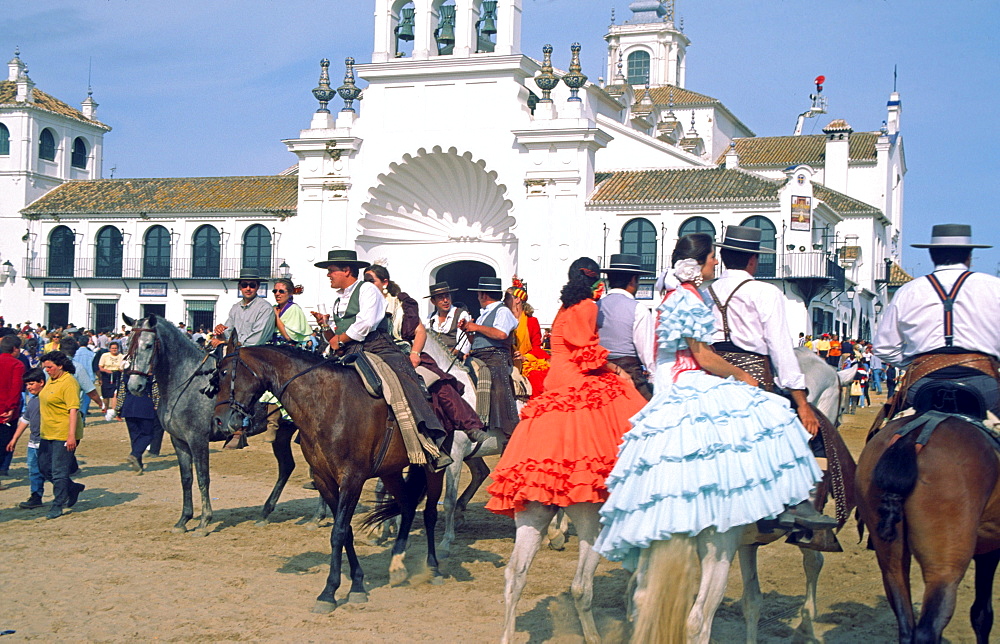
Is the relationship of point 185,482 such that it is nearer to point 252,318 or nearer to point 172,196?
point 252,318

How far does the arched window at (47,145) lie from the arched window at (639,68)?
34.0 metres

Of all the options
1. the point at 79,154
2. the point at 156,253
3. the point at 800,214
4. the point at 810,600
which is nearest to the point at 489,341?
the point at 810,600

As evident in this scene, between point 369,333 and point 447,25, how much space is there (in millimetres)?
28580

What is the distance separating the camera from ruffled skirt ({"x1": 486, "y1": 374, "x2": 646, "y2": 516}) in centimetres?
559

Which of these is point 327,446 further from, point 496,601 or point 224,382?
point 496,601

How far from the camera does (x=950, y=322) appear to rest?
5.15m

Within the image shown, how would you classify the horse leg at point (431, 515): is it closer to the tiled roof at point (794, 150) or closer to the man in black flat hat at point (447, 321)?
the man in black flat hat at point (447, 321)

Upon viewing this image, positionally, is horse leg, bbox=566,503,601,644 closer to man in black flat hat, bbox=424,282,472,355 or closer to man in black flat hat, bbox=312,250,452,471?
man in black flat hat, bbox=312,250,452,471

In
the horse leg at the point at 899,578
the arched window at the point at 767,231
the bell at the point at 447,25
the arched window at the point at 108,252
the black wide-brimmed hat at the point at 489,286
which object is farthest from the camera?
the arched window at the point at 108,252

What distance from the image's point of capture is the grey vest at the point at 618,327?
21.5ft

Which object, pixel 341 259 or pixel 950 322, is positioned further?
pixel 341 259

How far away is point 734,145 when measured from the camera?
54.4 meters

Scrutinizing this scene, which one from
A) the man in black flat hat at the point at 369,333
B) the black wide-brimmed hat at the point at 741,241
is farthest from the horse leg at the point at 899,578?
the man in black flat hat at the point at 369,333

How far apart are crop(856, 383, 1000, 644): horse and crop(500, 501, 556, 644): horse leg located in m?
1.85
